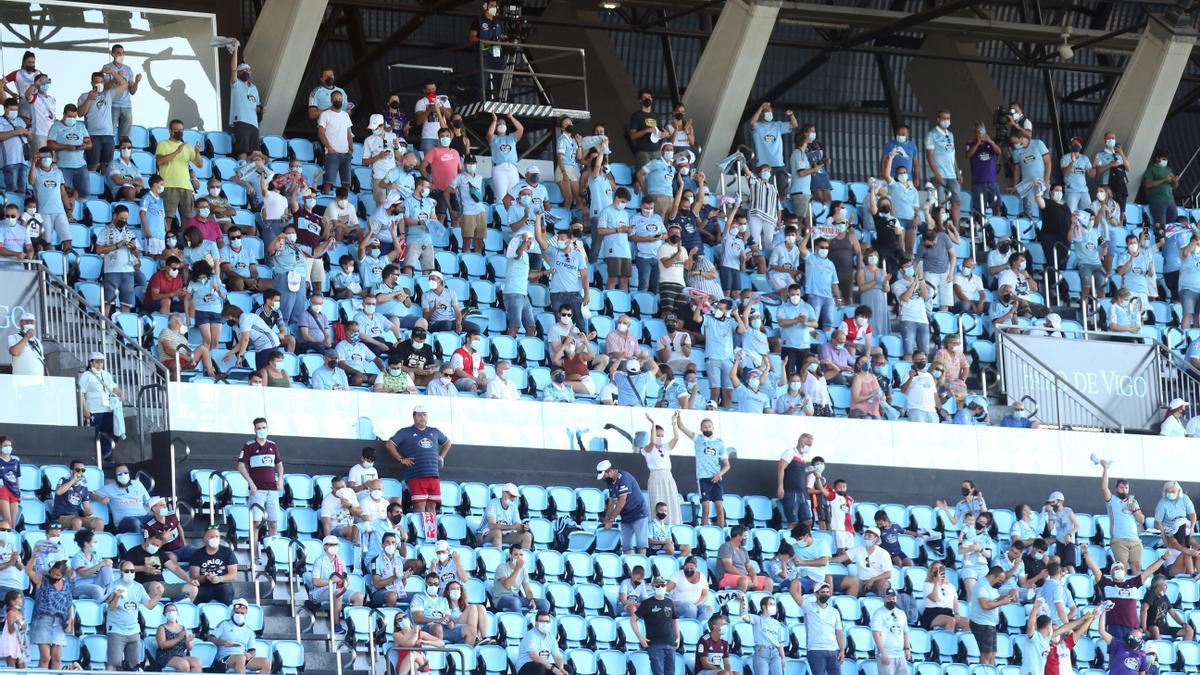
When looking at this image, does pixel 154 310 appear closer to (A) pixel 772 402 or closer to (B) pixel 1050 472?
(A) pixel 772 402

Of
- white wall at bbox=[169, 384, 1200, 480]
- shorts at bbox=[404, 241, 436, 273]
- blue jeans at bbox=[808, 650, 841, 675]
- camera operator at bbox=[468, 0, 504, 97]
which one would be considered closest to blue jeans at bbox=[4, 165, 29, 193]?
white wall at bbox=[169, 384, 1200, 480]

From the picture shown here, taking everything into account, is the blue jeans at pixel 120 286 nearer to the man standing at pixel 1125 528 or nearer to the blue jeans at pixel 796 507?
the blue jeans at pixel 796 507

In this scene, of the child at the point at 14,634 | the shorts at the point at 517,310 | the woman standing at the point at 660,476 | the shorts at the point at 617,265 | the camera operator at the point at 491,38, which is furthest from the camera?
the camera operator at the point at 491,38

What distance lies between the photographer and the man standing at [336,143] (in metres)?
26.6

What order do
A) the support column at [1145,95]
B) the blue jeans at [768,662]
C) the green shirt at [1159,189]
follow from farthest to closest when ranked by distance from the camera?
the support column at [1145,95] < the green shirt at [1159,189] < the blue jeans at [768,662]

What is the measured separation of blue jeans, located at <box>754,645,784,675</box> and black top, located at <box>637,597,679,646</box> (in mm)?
866

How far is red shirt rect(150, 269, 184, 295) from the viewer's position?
2361 centimetres

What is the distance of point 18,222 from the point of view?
2367 cm

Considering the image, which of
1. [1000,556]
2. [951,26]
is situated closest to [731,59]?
[951,26]

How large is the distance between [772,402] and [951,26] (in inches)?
357

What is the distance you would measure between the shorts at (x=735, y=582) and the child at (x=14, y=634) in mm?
6962

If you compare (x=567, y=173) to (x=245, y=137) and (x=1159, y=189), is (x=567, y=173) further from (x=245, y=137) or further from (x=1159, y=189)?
(x=1159, y=189)

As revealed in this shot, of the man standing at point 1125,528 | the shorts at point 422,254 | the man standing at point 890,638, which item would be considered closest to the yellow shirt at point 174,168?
the shorts at point 422,254

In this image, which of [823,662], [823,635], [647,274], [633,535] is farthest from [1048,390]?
[823,662]
